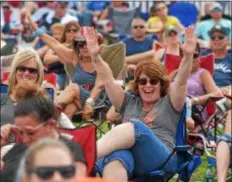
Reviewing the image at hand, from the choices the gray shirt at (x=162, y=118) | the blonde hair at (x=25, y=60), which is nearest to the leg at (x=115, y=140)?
the gray shirt at (x=162, y=118)

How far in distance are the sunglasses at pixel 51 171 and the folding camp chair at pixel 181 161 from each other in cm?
309

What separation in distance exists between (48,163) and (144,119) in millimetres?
3706

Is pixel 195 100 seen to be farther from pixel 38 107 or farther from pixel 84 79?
pixel 38 107

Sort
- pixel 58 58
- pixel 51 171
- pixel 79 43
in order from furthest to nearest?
pixel 58 58
pixel 79 43
pixel 51 171

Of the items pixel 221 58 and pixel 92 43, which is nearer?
pixel 92 43

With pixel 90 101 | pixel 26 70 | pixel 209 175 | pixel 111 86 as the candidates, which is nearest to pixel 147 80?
pixel 111 86

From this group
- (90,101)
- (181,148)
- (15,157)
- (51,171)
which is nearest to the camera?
(51,171)

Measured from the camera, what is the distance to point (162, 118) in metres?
7.96

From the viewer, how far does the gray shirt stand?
7.93 m

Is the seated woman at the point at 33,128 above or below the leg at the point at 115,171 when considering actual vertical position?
above

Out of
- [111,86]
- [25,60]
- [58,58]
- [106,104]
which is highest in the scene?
[58,58]

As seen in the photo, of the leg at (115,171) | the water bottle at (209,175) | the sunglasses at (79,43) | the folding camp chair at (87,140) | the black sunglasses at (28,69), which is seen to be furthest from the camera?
the sunglasses at (79,43)

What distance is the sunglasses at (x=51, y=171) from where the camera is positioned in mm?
4324

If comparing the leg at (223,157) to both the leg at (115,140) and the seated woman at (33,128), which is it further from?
the seated woman at (33,128)
